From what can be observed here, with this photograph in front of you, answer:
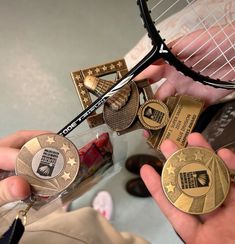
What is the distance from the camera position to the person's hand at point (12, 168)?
Answer: 1.64ft

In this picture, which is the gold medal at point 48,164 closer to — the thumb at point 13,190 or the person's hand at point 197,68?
the thumb at point 13,190

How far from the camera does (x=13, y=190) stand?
500 millimetres

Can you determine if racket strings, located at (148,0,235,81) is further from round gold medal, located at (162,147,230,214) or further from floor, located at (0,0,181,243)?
floor, located at (0,0,181,243)

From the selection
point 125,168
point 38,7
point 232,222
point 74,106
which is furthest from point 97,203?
point 38,7

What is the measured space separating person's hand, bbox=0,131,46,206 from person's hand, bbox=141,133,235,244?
19 centimetres

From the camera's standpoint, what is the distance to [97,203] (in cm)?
96

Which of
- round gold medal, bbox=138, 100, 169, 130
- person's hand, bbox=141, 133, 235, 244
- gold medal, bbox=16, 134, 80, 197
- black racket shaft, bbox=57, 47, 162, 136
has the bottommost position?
person's hand, bbox=141, 133, 235, 244

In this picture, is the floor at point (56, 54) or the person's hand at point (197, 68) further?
the floor at point (56, 54)

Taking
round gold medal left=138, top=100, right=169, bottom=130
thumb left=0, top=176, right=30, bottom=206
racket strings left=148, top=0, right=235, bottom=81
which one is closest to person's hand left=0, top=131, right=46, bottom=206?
thumb left=0, top=176, right=30, bottom=206

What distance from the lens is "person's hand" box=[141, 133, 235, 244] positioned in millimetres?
533

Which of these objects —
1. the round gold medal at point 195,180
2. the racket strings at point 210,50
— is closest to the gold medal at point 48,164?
the round gold medal at point 195,180

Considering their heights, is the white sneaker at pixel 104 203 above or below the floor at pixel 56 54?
below

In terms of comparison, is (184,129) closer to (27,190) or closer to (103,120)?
(103,120)

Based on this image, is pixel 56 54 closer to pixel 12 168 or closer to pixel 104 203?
pixel 104 203
